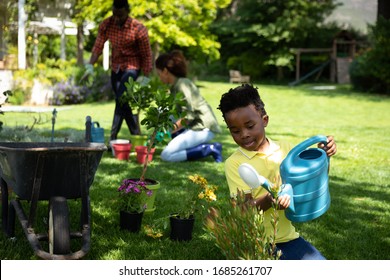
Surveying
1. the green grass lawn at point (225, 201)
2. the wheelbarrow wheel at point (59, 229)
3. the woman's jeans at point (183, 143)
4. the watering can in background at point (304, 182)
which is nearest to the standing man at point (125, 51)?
the green grass lawn at point (225, 201)

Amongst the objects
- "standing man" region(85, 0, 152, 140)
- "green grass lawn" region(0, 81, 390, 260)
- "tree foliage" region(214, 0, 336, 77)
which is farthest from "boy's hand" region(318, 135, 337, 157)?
"tree foliage" region(214, 0, 336, 77)

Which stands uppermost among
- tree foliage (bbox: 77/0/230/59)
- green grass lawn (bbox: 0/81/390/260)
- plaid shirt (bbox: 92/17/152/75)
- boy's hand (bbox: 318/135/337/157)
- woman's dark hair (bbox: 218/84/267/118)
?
tree foliage (bbox: 77/0/230/59)

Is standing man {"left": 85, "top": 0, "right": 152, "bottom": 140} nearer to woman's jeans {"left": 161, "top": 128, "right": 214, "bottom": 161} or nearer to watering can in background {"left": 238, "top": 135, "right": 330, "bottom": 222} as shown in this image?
woman's jeans {"left": 161, "top": 128, "right": 214, "bottom": 161}

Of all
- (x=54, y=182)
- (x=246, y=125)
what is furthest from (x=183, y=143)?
(x=246, y=125)

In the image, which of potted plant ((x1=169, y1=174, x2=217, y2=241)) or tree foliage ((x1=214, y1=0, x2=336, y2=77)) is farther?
tree foliage ((x1=214, y1=0, x2=336, y2=77))

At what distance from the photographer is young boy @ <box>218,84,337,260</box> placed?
2.82m

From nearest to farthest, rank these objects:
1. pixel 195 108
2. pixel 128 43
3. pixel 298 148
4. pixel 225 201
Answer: pixel 298 148 → pixel 225 201 → pixel 195 108 → pixel 128 43

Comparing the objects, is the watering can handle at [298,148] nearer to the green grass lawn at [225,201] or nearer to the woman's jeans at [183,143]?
the green grass lawn at [225,201]

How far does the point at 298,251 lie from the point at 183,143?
3.75 m

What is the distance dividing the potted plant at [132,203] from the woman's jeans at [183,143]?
2.59 m

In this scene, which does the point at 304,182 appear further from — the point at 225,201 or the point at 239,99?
the point at 225,201

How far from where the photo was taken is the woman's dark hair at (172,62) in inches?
253

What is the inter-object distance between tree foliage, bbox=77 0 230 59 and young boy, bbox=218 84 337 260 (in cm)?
1543

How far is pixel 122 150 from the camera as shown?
6.59 metres
